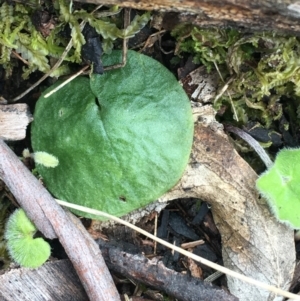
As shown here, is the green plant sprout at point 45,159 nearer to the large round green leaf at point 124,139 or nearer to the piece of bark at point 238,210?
the large round green leaf at point 124,139

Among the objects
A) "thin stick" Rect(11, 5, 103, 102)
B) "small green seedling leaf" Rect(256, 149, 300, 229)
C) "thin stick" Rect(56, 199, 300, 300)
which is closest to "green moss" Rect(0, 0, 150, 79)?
"thin stick" Rect(11, 5, 103, 102)

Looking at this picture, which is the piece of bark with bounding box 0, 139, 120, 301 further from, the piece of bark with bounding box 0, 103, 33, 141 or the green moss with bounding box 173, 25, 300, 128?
the green moss with bounding box 173, 25, 300, 128

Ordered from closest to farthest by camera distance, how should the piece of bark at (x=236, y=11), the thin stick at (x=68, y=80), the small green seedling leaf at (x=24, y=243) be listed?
the piece of bark at (x=236, y=11) → the small green seedling leaf at (x=24, y=243) → the thin stick at (x=68, y=80)

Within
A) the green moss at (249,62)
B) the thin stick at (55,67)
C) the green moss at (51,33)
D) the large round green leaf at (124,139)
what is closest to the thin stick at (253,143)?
the green moss at (249,62)

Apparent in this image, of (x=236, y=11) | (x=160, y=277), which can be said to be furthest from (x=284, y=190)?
(x=236, y=11)

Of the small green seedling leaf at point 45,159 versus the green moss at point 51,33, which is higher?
the green moss at point 51,33

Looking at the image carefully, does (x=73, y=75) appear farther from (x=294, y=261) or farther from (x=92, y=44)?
(x=294, y=261)

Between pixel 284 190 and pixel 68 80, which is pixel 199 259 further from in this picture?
pixel 68 80
